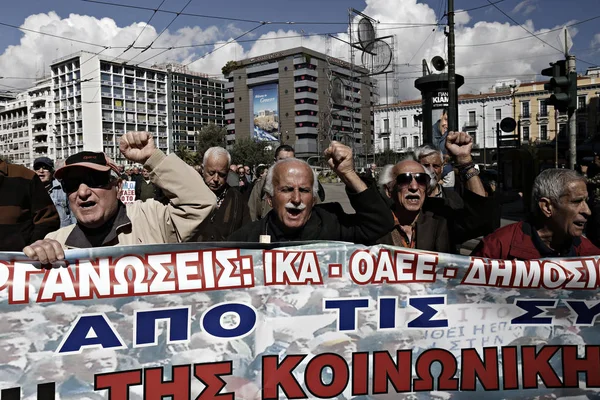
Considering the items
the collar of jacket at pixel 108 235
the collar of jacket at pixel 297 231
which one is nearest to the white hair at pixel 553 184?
the collar of jacket at pixel 297 231

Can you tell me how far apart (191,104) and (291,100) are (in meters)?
34.2

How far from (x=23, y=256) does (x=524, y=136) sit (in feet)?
268

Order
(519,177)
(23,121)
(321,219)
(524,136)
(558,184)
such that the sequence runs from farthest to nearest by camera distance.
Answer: (23,121)
(524,136)
(519,177)
(321,219)
(558,184)

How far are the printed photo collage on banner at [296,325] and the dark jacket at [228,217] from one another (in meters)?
1.56

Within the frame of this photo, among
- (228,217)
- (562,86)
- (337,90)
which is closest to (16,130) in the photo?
(337,90)

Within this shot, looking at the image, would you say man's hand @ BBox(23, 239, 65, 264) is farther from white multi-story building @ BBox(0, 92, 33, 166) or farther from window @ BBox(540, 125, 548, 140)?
white multi-story building @ BBox(0, 92, 33, 166)

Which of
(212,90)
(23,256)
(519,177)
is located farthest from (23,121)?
(23,256)

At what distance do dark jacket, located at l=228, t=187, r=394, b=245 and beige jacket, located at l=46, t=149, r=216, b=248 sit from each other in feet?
0.94

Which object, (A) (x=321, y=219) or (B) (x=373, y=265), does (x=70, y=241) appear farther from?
(B) (x=373, y=265)

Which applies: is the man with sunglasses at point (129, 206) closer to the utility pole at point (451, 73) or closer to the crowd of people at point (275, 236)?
the crowd of people at point (275, 236)

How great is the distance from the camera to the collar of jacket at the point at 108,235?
264cm

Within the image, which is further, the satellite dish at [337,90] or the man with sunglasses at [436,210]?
the satellite dish at [337,90]

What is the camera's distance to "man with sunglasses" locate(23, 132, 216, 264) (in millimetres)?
2619

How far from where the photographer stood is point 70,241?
2.64 metres
